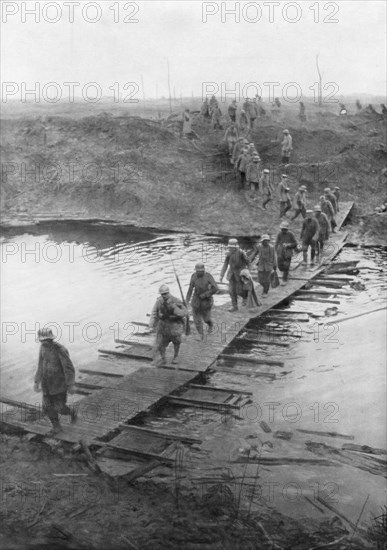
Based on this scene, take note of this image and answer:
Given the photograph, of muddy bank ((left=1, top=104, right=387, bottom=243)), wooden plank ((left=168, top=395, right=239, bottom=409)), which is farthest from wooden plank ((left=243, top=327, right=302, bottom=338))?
muddy bank ((left=1, top=104, right=387, bottom=243))

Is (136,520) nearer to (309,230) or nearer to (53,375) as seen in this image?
(53,375)

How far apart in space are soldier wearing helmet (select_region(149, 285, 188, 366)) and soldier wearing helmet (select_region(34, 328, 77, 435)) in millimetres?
1902

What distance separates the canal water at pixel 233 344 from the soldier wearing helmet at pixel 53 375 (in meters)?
1.43

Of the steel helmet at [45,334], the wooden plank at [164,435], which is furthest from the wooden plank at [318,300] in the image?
the steel helmet at [45,334]

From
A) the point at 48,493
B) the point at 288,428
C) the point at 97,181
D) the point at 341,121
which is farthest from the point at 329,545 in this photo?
the point at 341,121

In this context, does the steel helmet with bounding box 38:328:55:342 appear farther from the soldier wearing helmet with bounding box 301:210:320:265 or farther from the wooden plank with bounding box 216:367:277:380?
the soldier wearing helmet with bounding box 301:210:320:265

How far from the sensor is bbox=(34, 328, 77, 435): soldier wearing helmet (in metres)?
7.96

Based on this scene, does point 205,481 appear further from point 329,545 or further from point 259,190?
point 259,190

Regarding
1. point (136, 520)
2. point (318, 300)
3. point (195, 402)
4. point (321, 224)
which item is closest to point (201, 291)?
point (195, 402)

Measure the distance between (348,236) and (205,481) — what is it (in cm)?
1544

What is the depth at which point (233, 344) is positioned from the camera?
11.3 meters

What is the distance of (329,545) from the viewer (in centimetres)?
587

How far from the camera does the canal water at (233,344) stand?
815 centimetres

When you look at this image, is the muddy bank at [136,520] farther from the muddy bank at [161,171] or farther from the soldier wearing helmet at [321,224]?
the muddy bank at [161,171]
